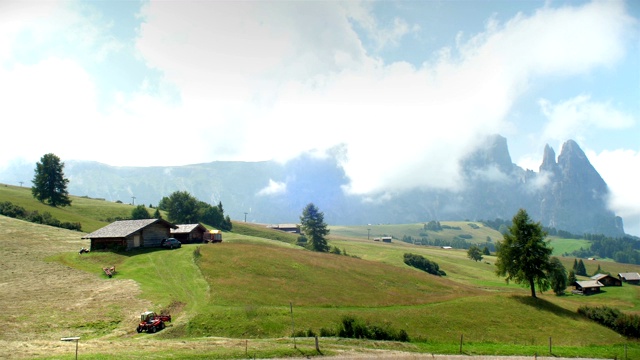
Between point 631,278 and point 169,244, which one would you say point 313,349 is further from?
point 631,278

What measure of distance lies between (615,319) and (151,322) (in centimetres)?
6551

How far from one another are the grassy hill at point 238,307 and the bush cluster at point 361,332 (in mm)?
1768

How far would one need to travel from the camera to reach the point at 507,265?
74.6 metres

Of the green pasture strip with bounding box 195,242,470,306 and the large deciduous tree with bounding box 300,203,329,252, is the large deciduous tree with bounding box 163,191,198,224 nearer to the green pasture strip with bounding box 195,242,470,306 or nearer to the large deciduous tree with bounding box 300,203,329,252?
the large deciduous tree with bounding box 300,203,329,252

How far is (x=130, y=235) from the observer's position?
80250 millimetres

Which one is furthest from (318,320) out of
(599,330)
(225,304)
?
(599,330)

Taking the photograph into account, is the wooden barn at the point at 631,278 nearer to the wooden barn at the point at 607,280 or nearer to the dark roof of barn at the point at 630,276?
the dark roof of barn at the point at 630,276

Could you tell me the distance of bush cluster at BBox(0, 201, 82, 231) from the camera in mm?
111312

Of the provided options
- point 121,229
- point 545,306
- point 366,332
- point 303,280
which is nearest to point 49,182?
point 121,229

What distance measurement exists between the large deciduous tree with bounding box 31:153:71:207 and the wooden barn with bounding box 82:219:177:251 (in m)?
74.3

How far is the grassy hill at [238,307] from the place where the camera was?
38.5 metres

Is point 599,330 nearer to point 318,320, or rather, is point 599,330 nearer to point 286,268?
point 318,320

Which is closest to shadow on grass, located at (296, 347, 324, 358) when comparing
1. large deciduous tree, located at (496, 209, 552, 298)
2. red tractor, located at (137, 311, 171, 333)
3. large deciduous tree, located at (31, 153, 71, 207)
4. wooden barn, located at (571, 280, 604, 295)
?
red tractor, located at (137, 311, 171, 333)

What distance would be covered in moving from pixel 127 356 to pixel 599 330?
2435 inches
